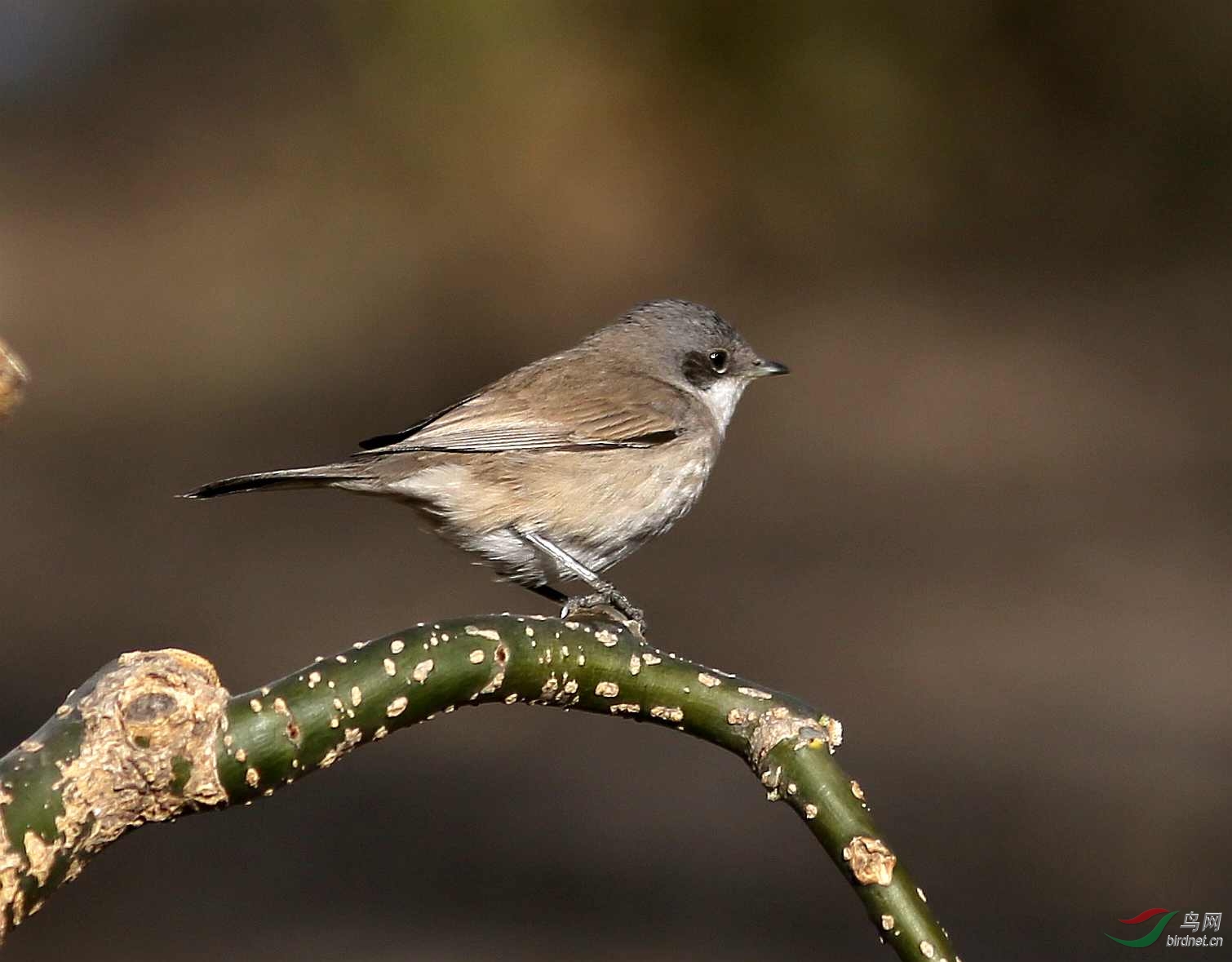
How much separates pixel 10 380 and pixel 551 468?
3.44 metres

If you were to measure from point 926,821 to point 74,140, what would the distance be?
17044 mm

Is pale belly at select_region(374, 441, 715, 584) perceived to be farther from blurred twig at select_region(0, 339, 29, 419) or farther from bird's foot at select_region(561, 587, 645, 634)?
blurred twig at select_region(0, 339, 29, 419)

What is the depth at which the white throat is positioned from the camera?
571cm

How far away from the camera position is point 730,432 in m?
15.5

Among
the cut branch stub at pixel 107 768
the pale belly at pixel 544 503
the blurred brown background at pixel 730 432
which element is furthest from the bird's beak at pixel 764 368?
the cut branch stub at pixel 107 768

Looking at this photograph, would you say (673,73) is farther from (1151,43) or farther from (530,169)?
(1151,43)

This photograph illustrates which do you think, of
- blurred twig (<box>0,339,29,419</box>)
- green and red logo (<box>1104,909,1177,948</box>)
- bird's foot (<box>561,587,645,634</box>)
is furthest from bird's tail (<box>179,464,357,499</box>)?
green and red logo (<box>1104,909,1177,948</box>)

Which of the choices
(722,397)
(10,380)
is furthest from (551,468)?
(10,380)

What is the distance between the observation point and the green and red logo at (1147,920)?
7.18m

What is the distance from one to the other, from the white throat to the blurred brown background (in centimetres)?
283

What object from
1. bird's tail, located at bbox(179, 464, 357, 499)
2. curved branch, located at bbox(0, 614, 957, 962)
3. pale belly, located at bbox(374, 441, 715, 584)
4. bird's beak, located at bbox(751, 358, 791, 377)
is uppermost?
curved branch, located at bbox(0, 614, 957, 962)

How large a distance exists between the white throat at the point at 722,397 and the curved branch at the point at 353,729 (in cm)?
342

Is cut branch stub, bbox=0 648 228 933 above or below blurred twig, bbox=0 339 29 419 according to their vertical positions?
below

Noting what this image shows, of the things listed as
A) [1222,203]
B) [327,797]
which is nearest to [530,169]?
[1222,203]
